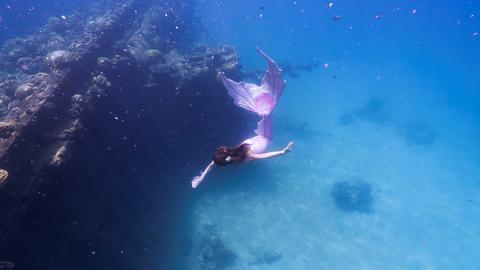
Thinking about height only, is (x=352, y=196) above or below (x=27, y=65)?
below

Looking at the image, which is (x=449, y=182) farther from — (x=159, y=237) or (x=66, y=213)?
(x=66, y=213)

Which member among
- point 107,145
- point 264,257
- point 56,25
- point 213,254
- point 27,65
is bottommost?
point 264,257

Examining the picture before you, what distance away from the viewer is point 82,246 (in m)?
7.37

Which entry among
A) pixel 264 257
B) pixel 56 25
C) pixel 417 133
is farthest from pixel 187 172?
pixel 417 133

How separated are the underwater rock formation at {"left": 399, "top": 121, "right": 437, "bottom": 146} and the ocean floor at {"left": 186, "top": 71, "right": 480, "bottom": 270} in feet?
3.69

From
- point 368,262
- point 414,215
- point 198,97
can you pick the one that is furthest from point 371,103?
point 198,97

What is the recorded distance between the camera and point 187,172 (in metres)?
12.6

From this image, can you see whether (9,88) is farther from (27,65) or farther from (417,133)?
(417,133)

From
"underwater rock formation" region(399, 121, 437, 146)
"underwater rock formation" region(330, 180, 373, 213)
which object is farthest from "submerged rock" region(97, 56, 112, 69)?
"underwater rock formation" region(399, 121, 437, 146)

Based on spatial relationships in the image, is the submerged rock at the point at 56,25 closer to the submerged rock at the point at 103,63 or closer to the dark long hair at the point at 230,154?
the submerged rock at the point at 103,63

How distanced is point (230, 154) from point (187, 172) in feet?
34.5

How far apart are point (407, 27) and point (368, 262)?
17441 cm

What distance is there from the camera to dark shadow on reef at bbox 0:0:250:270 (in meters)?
6.58

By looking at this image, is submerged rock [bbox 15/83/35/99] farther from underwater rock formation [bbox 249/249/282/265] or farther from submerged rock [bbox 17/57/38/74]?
underwater rock formation [bbox 249/249/282/265]
